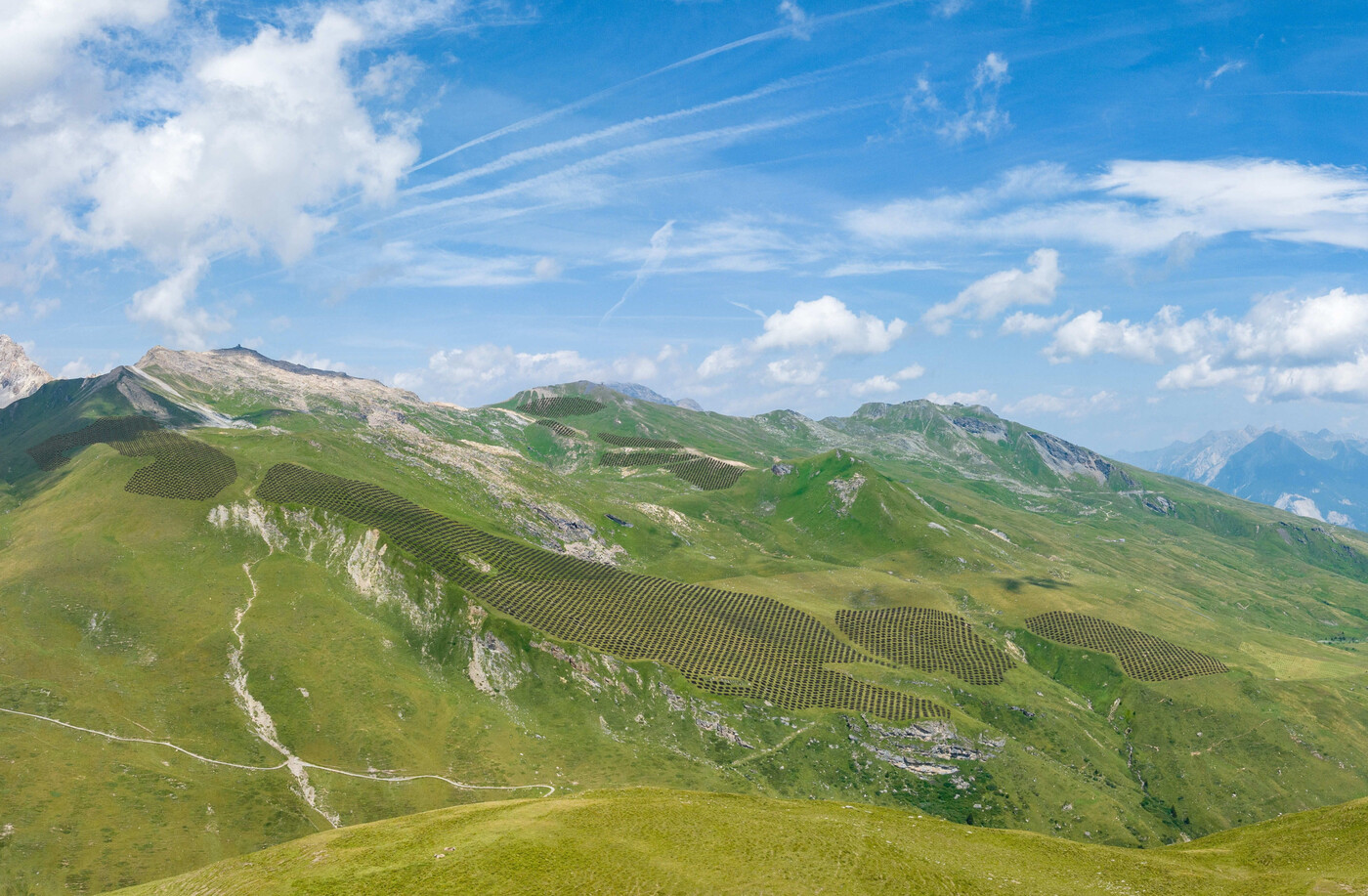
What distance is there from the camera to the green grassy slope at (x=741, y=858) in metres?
75.4

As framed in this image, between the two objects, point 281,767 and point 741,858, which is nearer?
point 741,858

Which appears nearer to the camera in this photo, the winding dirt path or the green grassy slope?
the green grassy slope

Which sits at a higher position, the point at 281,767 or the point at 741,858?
the point at 741,858

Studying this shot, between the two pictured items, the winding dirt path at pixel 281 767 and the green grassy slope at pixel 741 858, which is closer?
the green grassy slope at pixel 741 858

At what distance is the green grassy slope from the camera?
247 feet

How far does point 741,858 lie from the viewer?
8062 centimetres

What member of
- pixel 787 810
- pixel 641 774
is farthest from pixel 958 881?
pixel 641 774

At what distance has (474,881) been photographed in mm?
74562

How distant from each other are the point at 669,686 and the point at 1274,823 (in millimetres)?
134735

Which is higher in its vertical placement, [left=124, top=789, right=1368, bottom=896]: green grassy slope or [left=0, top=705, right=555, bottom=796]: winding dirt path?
[left=124, top=789, right=1368, bottom=896]: green grassy slope

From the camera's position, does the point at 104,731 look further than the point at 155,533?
No

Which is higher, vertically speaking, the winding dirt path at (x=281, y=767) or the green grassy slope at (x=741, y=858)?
the green grassy slope at (x=741, y=858)

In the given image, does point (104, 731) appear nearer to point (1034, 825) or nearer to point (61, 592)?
point (61, 592)

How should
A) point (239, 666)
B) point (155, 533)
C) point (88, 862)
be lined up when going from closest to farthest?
point (88, 862), point (239, 666), point (155, 533)
